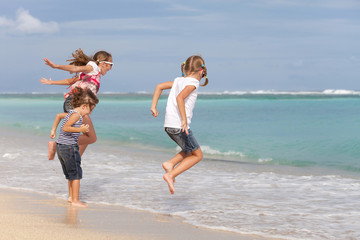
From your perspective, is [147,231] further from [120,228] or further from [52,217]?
[52,217]

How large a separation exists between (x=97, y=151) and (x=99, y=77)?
19.2 feet

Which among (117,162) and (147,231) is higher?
(147,231)

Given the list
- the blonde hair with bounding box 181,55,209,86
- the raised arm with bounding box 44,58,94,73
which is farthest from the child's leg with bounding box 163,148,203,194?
the raised arm with bounding box 44,58,94,73

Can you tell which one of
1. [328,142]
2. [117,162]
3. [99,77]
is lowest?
[328,142]

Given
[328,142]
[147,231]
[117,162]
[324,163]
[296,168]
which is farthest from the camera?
[328,142]

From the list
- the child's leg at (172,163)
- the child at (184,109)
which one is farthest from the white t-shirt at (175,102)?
the child's leg at (172,163)

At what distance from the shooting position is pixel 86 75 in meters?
6.28

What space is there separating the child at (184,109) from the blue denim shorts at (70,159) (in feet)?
3.55

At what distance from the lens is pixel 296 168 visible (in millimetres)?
10734

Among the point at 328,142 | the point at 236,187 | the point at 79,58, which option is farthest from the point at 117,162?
the point at 328,142

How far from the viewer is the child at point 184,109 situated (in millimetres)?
5266

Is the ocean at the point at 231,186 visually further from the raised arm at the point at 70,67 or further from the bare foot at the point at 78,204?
the raised arm at the point at 70,67

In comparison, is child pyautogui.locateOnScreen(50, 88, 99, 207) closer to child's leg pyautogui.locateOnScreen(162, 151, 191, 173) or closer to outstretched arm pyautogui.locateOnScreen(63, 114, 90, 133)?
outstretched arm pyautogui.locateOnScreen(63, 114, 90, 133)

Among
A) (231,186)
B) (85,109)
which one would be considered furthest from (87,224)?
(231,186)
